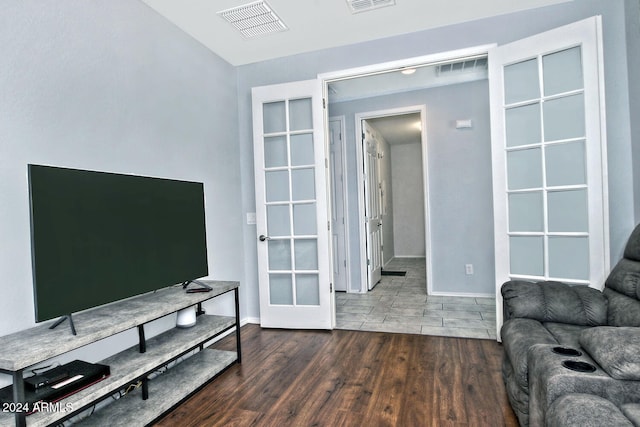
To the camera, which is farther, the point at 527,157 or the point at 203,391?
the point at 527,157

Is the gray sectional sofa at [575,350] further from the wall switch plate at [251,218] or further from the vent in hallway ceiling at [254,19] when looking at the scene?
the vent in hallway ceiling at [254,19]

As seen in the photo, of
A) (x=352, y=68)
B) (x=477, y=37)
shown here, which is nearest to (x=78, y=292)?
(x=352, y=68)

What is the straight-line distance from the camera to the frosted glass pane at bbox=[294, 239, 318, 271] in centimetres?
342

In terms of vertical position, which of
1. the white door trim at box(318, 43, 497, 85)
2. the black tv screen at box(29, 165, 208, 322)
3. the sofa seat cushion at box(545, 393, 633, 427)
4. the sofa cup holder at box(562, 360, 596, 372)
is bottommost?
the sofa seat cushion at box(545, 393, 633, 427)

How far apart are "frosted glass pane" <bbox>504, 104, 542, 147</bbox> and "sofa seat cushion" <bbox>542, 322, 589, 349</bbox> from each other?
4.61ft

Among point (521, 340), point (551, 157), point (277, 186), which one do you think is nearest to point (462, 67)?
point (551, 157)

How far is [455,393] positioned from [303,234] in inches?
73.6

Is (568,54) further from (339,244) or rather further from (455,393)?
(339,244)

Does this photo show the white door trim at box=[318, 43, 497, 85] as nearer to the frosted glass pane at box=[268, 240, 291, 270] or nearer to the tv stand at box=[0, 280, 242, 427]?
the frosted glass pane at box=[268, 240, 291, 270]

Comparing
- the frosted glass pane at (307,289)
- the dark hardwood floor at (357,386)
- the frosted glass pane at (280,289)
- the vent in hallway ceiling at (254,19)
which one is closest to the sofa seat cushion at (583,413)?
the dark hardwood floor at (357,386)

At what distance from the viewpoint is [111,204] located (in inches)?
74.9

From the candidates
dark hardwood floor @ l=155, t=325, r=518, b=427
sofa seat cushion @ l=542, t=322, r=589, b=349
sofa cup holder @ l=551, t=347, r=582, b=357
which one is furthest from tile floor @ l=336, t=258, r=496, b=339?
sofa cup holder @ l=551, t=347, r=582, b=357

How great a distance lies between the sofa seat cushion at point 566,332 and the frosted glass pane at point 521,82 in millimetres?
1703

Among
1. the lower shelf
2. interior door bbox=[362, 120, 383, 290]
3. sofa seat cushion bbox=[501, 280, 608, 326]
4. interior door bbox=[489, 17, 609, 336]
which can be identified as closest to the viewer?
the lower shelf
